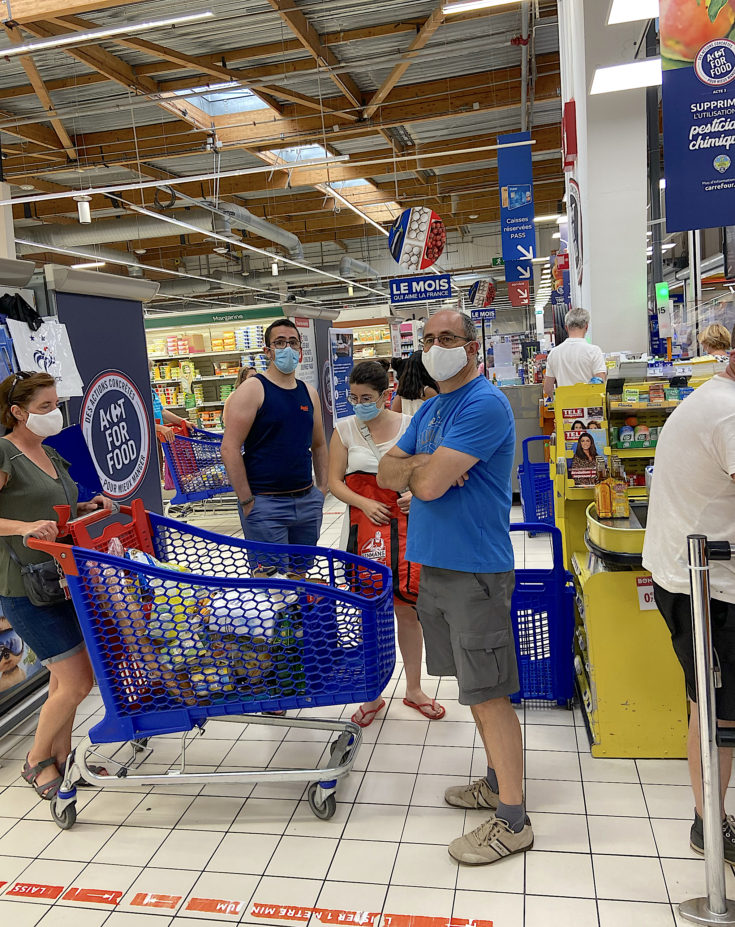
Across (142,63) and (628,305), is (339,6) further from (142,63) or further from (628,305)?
(628,305)

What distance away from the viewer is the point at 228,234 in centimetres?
1355

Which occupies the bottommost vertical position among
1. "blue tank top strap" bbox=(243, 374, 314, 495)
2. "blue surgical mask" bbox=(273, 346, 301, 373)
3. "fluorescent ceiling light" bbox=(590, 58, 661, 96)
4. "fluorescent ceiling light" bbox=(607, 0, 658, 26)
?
"blue tank top strap" bbox=(243, 374, 314, 495)

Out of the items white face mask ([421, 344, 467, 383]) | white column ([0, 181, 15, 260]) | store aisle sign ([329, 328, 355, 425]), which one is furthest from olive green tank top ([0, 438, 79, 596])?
white column ([0, 181, 15, 260])

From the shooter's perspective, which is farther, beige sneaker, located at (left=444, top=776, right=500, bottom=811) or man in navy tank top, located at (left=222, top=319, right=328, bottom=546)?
man in navy tank top, located at (left=222, top=319, right=328, bottom=546)

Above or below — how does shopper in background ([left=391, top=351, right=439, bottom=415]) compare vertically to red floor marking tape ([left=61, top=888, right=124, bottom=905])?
above

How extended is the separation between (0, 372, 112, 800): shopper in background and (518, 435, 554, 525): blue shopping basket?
4.29 meters

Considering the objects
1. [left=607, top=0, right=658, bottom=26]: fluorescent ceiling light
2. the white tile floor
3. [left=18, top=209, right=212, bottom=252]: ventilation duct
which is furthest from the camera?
[left=18, top=209, right=212, bottom=252]: ventilation duct

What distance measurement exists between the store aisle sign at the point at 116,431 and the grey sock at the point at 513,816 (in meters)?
2.79

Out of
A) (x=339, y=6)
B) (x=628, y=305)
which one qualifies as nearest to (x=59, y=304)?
(x=628, y=305)

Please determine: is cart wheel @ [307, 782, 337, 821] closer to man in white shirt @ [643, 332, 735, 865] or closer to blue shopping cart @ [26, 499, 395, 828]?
blue shopping cart @ [26, 499, 395, 828]

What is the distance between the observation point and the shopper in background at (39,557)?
305cm

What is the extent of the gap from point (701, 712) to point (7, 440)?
8.87 ft

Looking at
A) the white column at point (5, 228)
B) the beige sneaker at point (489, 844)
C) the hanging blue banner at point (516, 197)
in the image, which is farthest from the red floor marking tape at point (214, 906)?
the white column at point (5, 228)

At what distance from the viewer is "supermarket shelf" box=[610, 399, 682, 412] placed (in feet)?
11.7
